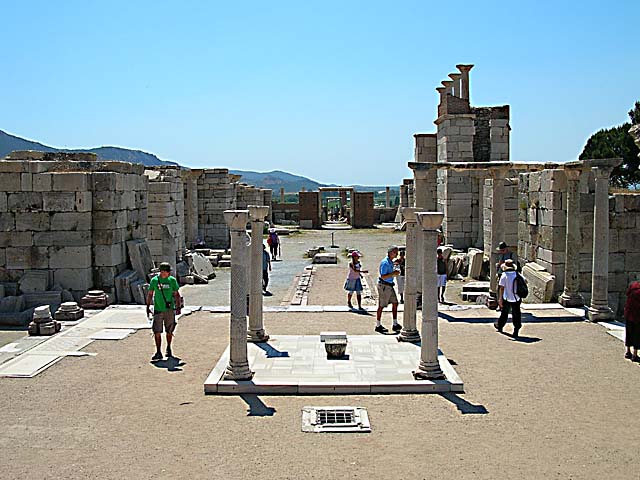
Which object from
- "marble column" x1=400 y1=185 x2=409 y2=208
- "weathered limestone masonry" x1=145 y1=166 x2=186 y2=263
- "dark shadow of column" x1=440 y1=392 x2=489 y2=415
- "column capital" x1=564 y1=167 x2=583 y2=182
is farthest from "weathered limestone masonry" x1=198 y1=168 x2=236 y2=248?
"dark shadow of column" x1=440 y1=392 x2=489 y2=415

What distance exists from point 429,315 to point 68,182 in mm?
9354

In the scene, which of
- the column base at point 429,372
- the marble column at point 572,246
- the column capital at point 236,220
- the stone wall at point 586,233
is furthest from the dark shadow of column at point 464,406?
the stone wall at point 586,233

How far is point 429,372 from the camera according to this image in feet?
32.0

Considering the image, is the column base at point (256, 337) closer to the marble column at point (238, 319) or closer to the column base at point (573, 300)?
the marble column at point (238, 319)

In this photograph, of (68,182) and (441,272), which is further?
(441,272)

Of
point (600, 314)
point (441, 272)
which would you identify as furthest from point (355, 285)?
point (600, 314)

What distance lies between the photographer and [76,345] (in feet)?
39.8

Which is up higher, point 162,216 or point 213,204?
point 213,204

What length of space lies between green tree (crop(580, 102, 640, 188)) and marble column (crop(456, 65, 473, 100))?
17.1 meters

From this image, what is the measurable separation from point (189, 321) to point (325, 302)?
4184mm

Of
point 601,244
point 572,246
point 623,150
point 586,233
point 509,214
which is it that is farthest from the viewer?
point 623,150

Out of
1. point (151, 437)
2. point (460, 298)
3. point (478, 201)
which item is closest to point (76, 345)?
point (151, 437)

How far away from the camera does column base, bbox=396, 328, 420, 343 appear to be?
39.0 ft

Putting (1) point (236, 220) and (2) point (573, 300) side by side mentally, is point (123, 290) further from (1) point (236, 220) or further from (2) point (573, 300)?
(2) point (573, 300)
